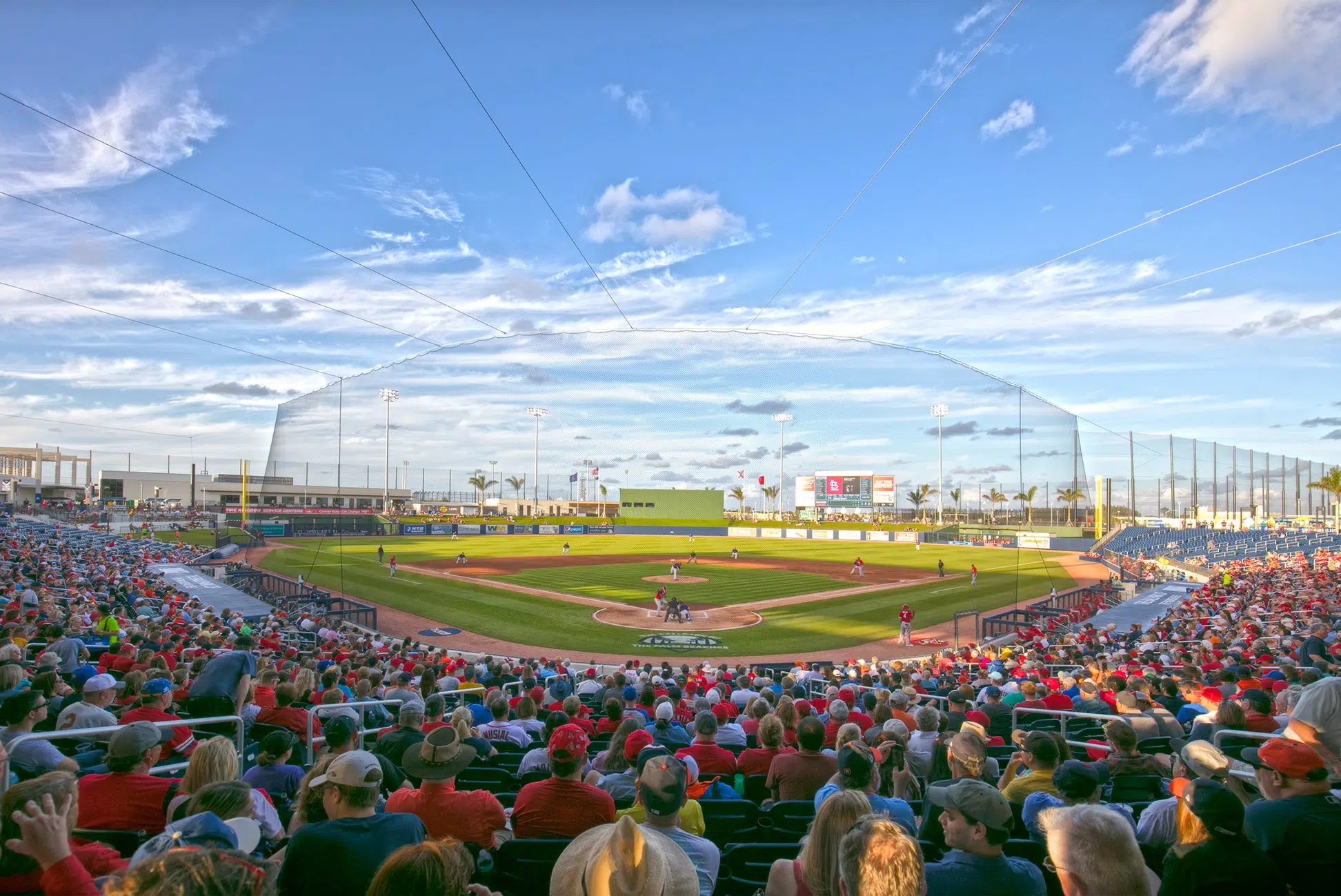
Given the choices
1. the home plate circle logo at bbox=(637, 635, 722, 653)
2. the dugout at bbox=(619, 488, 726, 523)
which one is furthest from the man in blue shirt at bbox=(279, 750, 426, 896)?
the dugout at bbox=(619, 488, 726, 523)

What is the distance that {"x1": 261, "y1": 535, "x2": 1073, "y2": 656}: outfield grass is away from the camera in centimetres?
2589

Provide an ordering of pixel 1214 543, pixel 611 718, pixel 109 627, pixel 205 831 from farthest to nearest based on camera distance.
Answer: pixel 1214 543
pixel 109 627
pixel 611 718
pixel 205 831

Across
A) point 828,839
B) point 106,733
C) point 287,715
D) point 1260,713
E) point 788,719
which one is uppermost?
point 828,839

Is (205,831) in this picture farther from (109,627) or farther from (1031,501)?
(1031,501)

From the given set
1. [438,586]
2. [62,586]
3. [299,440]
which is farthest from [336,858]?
[299,440]

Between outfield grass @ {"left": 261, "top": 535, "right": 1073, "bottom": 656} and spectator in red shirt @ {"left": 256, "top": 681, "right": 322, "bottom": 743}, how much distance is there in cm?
1588

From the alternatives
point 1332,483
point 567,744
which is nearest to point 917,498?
point 1332,483

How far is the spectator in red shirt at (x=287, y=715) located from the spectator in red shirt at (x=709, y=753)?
13.6 feet

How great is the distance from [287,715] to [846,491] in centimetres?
12239

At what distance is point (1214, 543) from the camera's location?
49438mm

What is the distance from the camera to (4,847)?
10.2ft

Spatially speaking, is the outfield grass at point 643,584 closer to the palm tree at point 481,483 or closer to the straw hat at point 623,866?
the straw hat at point 623,866

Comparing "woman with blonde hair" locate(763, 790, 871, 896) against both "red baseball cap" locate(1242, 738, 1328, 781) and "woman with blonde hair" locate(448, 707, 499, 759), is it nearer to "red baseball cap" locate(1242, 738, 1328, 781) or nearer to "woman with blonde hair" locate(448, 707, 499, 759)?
"red baseball cap" locate(1242, 738, 1328, 781)

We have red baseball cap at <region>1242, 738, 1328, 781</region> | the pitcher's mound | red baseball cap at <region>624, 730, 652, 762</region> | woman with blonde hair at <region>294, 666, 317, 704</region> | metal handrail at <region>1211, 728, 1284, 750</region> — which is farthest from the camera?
the pitcher's mound
